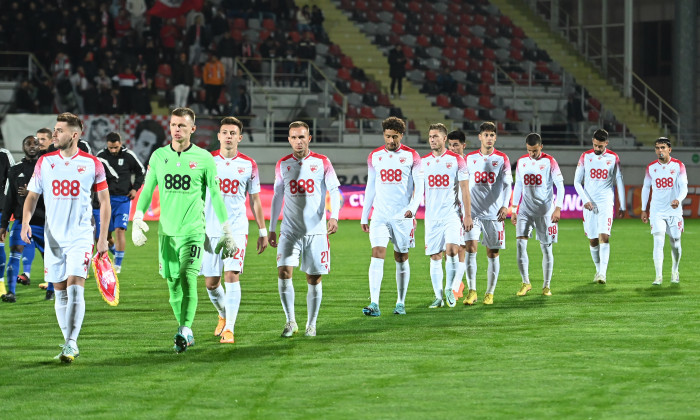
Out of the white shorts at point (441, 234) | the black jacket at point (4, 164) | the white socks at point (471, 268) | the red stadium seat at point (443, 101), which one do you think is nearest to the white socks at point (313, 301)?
the white shorts at point (441, 234)

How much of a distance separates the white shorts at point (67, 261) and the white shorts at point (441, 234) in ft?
15.2

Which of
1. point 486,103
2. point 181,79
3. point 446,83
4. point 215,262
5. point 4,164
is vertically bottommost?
point 215,262

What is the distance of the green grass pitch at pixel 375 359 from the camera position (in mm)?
6758

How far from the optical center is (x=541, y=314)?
37.3ft

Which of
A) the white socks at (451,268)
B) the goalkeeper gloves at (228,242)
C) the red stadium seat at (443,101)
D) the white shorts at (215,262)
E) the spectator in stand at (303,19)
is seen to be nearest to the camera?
the goalkeeper gloves at (228,242)

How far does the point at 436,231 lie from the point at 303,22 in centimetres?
2492

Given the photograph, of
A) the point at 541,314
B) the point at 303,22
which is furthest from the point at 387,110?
the point at 541,314

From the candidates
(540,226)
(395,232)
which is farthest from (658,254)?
(395,232)

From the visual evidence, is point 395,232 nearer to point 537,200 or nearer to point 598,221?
point 537,200

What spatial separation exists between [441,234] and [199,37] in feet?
69.7

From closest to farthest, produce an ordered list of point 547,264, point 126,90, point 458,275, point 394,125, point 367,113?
point 394,125, point 458,275, point 547,264, point 126,90, point 367,113

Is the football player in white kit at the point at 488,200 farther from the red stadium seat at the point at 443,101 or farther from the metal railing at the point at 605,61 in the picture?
the metal railing at the point at 605,61

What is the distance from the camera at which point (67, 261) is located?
8305mm

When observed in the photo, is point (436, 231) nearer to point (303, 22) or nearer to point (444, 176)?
point (444, 176)
